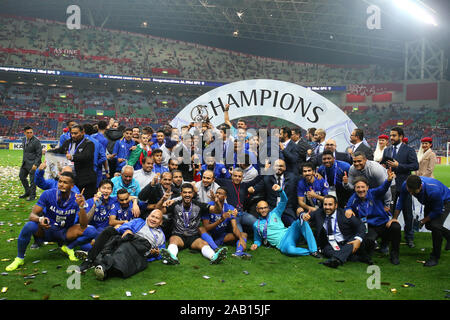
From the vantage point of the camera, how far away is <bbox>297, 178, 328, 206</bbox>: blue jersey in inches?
243

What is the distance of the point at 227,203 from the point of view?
6.20 meters

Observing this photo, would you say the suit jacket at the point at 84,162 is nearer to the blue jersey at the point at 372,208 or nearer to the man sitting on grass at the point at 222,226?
the man sitting on grass at the point at 222,226

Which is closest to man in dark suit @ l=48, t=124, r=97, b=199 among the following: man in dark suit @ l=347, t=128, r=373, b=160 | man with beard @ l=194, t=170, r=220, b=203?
man with beard @ l=194, t=170, r=220, b=203

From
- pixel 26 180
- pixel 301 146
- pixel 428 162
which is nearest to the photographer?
pixel 301 146

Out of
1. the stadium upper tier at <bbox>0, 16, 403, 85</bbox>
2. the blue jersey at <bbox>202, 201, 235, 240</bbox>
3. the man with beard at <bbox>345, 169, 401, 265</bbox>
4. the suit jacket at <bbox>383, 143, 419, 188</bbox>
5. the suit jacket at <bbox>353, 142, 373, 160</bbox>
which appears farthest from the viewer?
the stadium upper tier at <bbox>0, 16, 403, 85</bbox>

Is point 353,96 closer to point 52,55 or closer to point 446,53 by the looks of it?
point 446,53

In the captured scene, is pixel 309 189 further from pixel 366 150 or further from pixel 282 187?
pixel 366 150

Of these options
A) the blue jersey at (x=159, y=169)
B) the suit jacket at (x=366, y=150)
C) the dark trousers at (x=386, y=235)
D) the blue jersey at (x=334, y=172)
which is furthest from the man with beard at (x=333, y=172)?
the blue jersey at (x=159, y=169)

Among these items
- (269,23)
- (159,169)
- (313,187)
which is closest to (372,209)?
(313,187)

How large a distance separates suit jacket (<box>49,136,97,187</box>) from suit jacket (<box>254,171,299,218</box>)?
3.22 metres

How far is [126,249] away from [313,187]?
3.56 m

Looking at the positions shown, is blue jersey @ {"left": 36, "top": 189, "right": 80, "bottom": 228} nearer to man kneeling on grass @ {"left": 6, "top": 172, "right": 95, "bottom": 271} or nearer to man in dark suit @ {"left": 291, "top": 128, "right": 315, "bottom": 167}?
man kneeling on grass @ {"left": 6, "top": 172, "right": 95, "bottom": 271}

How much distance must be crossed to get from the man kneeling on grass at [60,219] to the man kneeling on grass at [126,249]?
0.61m

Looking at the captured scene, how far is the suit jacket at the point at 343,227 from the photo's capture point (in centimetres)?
519
